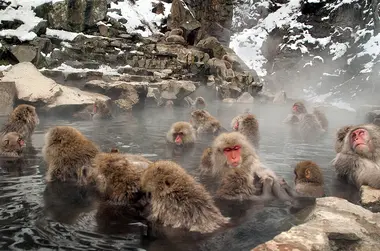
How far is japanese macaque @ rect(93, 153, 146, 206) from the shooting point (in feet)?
11.6

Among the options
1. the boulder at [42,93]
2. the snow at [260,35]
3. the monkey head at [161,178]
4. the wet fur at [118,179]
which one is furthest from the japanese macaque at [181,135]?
the snow at [260,35]

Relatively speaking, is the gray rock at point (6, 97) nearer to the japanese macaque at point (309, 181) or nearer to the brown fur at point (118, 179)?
the brown fur at point (118, 179)

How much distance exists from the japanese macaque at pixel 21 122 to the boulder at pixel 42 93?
14.7 feet

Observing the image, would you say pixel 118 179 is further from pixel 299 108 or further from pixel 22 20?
pixel 22 20

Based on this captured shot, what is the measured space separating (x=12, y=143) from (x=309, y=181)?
4.16 m

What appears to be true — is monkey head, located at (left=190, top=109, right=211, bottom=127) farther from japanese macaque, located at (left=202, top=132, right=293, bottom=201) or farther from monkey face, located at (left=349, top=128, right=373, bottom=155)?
japanese macaque, located at (left=202, top=132, right=293, bottom=201)

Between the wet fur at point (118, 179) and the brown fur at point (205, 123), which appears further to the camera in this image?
the brown fur at point (205, 123)

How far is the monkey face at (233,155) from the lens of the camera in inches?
152

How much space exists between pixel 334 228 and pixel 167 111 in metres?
11.7

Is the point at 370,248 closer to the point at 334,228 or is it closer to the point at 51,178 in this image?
the point at 334,228

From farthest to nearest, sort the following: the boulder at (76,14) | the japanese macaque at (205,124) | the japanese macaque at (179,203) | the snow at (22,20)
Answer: the boulder at (76,14) < the snow at (22,20) < the japanese macaque at (205,124) < the japanese macaque at (179,203)

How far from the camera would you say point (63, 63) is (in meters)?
15.0

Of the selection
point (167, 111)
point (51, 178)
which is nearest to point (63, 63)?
point (167, 111)

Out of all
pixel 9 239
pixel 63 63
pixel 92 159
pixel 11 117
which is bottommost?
pixel 9 239
